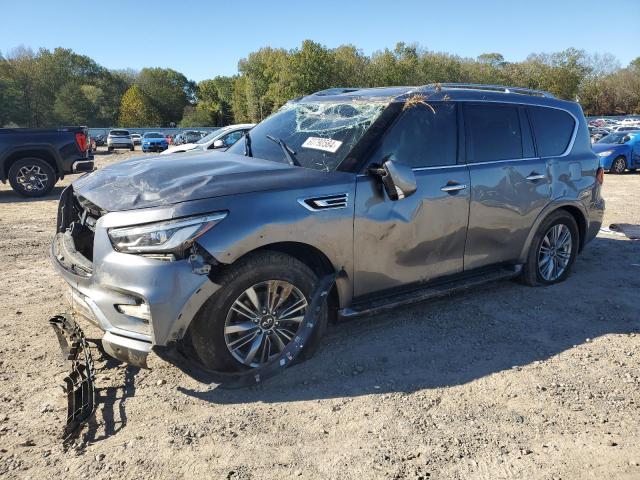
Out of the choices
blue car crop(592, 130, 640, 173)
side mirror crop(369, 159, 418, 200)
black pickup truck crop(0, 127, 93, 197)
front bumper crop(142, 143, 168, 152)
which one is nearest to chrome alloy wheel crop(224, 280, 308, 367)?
side mirror crop(369, 159, 418, 200)

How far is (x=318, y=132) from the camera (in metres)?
4.05

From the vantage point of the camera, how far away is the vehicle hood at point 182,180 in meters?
3.11

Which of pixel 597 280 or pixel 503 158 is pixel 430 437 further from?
pixel 597 280

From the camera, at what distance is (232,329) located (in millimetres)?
3119

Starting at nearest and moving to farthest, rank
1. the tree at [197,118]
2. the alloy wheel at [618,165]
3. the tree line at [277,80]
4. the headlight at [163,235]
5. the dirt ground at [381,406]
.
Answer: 1. the dirt ground at [381,406]
2. the headlight at [163,235]
3. the alloy wheel at [618,165]
4. the tree line at [277,80]
5. the tree at [197,118]

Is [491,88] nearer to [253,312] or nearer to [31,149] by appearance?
[253,312]

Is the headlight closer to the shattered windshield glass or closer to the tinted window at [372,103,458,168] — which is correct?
the shattered windshield glass

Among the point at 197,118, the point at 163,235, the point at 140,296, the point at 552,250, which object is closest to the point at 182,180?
the point at 163,235

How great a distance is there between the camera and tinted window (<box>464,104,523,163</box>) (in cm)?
434

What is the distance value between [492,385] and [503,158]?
211 centimetres

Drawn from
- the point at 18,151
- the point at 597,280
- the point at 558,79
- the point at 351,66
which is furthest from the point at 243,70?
the point at 597,280

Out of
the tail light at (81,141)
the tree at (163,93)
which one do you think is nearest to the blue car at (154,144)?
the tail light at (81,141)

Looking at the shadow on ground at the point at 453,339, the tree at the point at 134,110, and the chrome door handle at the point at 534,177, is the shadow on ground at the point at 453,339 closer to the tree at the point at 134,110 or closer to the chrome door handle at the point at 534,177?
the chrome door handle at the point at 534,177

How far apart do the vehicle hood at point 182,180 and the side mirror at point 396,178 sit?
1.12 feet
